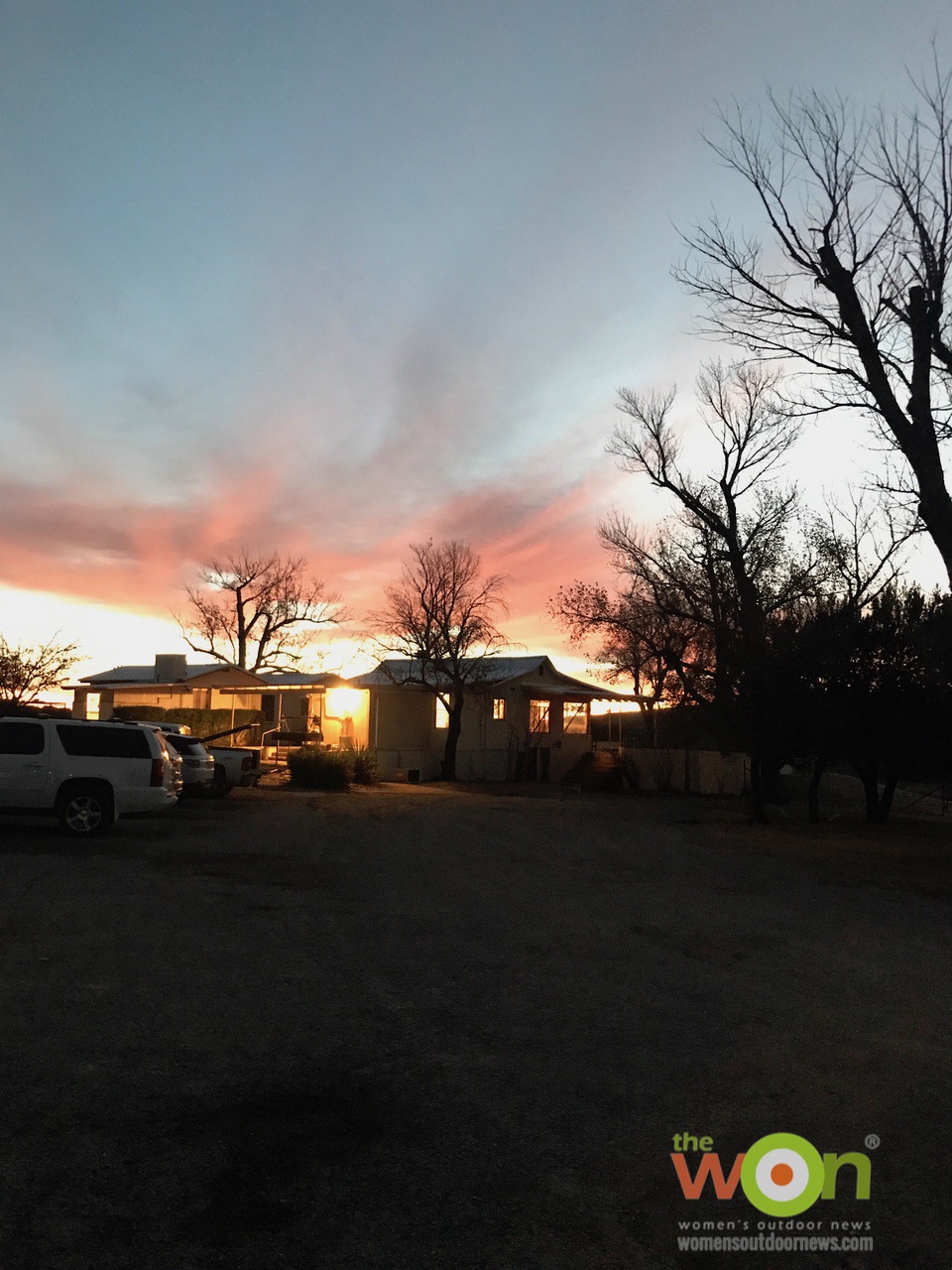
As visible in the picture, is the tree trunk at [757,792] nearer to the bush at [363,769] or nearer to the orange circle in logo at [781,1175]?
the bush at [363,769]

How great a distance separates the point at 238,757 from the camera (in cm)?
2877

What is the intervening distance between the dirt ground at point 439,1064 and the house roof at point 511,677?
86.6ft

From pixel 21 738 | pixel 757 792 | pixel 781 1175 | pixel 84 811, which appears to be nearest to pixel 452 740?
pixel 757 792

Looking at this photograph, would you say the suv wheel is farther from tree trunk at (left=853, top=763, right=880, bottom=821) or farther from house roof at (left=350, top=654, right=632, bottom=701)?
house roof at (left=350, top=654, right=632, bottom=701)

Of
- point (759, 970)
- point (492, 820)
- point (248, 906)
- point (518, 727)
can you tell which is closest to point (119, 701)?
point (518, 727)

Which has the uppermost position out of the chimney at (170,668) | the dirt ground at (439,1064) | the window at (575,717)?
the chimney at (170,668)

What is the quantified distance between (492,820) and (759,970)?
47.2 ft

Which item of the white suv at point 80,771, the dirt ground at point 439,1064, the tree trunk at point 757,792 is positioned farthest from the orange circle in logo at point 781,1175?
the tree trunk at point 757,792

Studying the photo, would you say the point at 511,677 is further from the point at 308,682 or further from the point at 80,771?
the point at 80,771

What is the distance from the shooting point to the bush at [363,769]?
3378 centimetres

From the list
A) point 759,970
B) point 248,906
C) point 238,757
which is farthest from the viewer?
point 238,757

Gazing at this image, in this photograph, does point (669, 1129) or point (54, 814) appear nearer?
point (669, 1129)

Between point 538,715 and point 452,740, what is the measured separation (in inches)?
214

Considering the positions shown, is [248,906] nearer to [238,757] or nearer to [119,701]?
[238,757]
